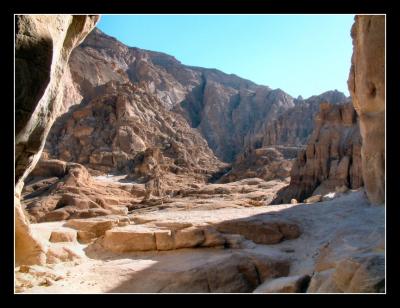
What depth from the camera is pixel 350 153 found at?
44.0 metres

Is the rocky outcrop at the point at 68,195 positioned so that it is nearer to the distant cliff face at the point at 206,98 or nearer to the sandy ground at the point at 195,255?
the sandy ground at the point at 195,255

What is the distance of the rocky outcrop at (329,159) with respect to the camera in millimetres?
42469

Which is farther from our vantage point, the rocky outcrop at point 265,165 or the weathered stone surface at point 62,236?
the rocky outcrop at point 265,165

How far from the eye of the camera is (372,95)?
18797mm

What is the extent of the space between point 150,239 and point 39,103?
265 inches

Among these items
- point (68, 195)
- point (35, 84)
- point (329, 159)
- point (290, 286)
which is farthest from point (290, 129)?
point (35, 84)

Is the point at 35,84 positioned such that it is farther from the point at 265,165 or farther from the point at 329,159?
the point at 265,165

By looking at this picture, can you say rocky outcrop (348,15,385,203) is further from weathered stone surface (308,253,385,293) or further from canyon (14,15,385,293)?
weathered stone surface (308,253,385,293)

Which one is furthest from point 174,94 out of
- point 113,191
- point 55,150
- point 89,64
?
point 113,191

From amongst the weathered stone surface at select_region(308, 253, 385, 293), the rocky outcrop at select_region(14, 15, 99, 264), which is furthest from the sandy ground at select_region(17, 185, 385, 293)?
the weathered stone surface at select_region(308, 253, 385, 293)

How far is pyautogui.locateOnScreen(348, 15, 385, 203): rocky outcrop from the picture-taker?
17844 mm

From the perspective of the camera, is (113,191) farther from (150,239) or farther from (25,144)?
(25,144)

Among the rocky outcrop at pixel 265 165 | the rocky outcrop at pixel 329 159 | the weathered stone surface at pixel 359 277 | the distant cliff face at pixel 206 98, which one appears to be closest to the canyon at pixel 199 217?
the weathered stone surface at pixel 359 277

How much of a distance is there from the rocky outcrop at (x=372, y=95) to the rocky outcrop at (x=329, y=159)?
21.2 metres
